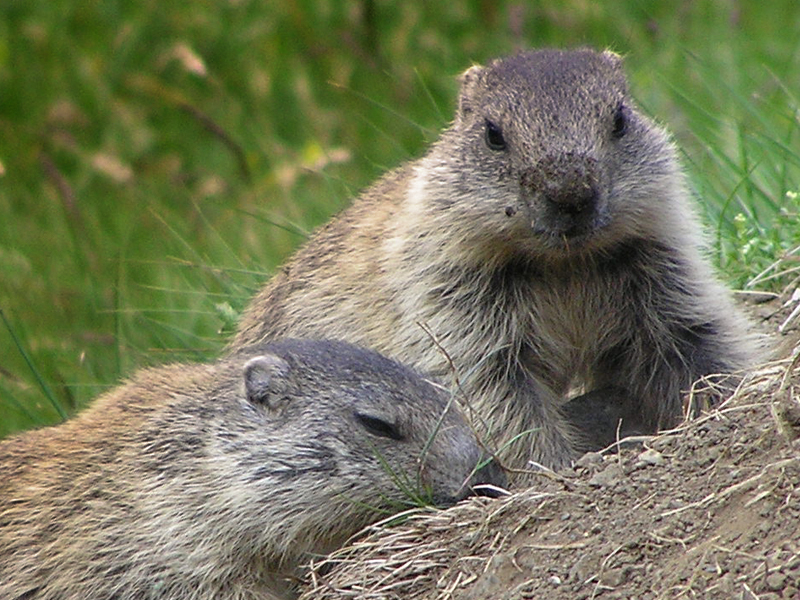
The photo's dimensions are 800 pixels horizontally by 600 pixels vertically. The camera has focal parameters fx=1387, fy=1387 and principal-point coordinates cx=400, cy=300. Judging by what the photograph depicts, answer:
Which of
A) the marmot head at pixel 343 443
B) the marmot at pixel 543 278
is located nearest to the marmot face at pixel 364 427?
the marmot head at pixel 343 443

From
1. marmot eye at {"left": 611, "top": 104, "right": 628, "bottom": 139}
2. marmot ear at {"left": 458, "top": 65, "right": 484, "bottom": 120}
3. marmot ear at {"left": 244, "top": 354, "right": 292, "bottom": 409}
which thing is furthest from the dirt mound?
marmot ear at {"left": 458, "top": 65, "right": 484, "bottom": 120}

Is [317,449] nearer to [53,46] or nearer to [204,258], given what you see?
[204,258]

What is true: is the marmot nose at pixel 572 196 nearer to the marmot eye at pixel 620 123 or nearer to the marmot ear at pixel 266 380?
the marmot eye at pixel 620 123

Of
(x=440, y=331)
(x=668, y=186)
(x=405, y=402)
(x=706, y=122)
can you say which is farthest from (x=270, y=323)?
(x=706, y=122)

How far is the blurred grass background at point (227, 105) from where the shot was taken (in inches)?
343

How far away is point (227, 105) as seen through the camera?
12820mm

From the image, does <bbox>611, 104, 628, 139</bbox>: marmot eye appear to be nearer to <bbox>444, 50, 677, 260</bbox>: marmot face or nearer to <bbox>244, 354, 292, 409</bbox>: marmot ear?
<bbox>444, 50, 677, 260</bbox>: marmot face

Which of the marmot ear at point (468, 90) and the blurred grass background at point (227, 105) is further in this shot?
the blurred grass background at point (227, 105)

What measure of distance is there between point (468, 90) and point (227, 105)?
695 cm

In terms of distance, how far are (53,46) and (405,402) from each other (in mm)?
8966

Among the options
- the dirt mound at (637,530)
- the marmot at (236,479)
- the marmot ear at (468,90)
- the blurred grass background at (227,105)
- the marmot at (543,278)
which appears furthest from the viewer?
the blurred grass background at (227,105)

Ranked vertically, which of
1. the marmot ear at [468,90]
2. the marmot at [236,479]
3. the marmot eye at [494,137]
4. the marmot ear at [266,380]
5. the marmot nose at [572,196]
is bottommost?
the marmot at [236,479]

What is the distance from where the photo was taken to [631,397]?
5855 mm

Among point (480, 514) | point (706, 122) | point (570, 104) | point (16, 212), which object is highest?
point (570, 104)
